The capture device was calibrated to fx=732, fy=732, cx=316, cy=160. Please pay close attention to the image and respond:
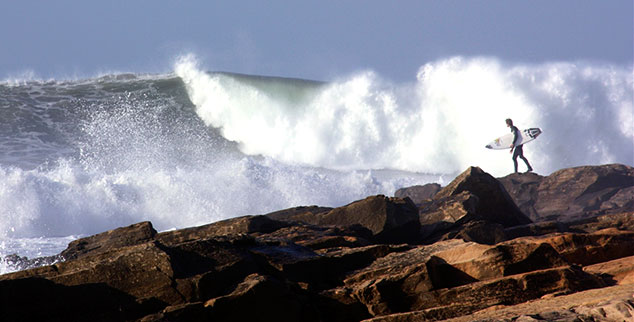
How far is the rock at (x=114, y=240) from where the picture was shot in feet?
23.3

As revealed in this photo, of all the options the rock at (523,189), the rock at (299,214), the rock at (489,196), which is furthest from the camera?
the rock at (523,189)

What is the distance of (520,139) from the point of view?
18766mm

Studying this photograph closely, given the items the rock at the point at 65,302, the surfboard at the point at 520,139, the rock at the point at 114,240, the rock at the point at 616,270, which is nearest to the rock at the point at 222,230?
the rock at the point at 114,240

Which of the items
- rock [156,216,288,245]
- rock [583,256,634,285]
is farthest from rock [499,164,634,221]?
rock [583,256,634,285]

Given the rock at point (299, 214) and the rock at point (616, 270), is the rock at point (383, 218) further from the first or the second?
the rock at point (616, 270)

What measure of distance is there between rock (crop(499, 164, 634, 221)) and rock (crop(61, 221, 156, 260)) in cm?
857

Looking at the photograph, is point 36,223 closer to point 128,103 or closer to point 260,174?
point 260,174

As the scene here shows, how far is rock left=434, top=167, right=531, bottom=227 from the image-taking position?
983cm

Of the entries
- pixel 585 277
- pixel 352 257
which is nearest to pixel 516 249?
pixel 585 277

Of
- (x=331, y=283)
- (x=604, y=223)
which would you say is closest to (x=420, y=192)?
(x=604, y=223)

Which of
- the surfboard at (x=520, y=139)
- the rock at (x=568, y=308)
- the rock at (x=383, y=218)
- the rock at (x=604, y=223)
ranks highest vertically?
the surfboard at (x=520, y=139)

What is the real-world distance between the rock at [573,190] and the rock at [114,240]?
857 centimetres

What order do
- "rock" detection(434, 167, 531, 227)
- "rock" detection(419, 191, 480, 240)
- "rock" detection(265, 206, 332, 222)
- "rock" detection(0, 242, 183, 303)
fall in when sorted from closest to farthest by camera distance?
"rock" detection(0, 242, 183, 303)
"rock" detection(419, 191, 480, 240)
"rock" detection(265, 206, 332, 222)
"rock" detection(434, 167, 531, 227)

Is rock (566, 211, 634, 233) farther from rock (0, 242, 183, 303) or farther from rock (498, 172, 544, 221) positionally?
rock (0, 242, 183, 303)
